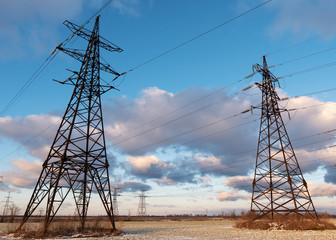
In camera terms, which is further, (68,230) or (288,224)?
(288,224)

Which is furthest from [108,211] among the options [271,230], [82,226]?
[271,230]

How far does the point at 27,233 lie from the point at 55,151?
728cm

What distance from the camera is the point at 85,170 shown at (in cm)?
2475

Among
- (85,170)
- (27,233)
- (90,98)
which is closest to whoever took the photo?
(27,233)

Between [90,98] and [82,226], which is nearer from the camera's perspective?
[82,226]

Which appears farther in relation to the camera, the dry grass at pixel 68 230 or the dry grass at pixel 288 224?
the dry grass at pixel 288 224

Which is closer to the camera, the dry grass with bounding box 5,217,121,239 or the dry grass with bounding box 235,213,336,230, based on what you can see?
the dry grass with bounding box 5,217,121,239

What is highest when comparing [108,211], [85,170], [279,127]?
[279,127]

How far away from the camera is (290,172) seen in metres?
28.5

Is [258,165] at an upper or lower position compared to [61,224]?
upper

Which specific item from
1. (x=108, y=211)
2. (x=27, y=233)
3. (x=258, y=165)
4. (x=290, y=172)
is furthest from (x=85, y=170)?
(x=290, y=172)

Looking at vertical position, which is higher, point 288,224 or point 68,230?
point 68,230

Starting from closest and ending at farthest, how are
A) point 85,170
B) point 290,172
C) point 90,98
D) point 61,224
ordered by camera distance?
point 61,224 → point 85,170 → point 90,98 → point 290,172

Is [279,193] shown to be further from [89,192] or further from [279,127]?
[89,192]
